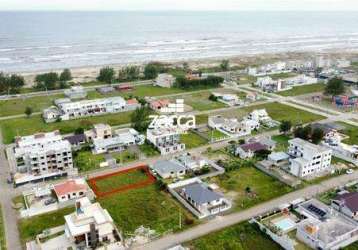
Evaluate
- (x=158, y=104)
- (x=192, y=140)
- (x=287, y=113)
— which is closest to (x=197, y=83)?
(x=158, y=104)

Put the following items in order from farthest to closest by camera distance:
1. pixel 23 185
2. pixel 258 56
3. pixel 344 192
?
pixel 258 56, pixel 23 185, pixel 344 192

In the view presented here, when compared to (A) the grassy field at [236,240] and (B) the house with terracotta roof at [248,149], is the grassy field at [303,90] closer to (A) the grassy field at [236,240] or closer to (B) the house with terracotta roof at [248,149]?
(B) the house with terracotta roof at [248,149]

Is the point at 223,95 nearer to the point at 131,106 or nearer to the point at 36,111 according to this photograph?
the point at 131,106

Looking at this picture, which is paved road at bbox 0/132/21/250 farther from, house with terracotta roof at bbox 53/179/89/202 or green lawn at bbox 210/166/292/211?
green lawn at bbox 210/166/292/211

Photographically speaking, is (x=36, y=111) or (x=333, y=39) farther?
(x=333, y=39)

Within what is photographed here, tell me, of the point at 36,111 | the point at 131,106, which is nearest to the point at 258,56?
the point at 131,106

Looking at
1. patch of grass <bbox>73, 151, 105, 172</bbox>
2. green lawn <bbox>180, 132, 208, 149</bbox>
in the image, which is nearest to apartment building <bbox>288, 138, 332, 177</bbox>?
green lawn <bbox>180, 132, 208, 149</bbox>
